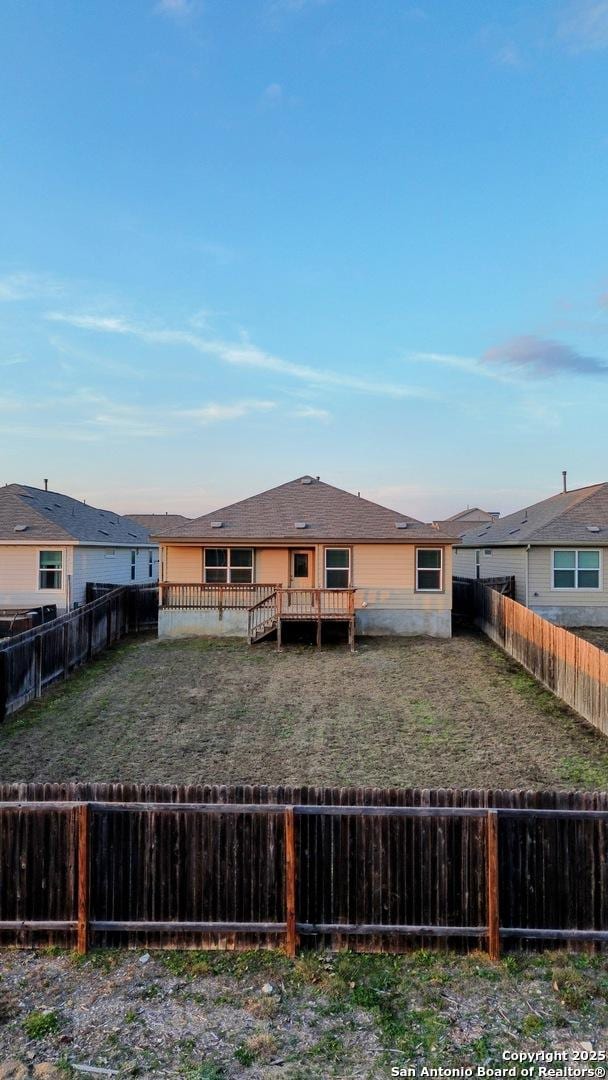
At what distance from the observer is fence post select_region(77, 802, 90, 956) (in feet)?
16.2

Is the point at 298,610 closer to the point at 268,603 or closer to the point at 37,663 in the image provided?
the point at 268,603

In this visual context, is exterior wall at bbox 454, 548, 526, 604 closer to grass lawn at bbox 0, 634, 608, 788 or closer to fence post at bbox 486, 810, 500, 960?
grass lawn at bbox 0, 634, 608, 788

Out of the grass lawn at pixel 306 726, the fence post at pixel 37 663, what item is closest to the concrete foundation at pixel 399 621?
the grass lawn at pixel 306 726

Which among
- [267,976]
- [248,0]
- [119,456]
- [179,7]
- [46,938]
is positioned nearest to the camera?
[267,976]

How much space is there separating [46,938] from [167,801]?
153cm

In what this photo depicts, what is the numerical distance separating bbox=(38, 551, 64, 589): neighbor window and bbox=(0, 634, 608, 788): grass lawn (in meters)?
6.15

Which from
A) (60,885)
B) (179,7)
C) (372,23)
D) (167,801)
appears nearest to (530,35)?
(372,23)

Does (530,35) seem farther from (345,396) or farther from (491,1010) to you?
(491,1010)

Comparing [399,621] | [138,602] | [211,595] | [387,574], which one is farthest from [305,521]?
[138,602]

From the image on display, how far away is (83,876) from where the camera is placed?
4.99m

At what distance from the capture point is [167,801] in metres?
5.20

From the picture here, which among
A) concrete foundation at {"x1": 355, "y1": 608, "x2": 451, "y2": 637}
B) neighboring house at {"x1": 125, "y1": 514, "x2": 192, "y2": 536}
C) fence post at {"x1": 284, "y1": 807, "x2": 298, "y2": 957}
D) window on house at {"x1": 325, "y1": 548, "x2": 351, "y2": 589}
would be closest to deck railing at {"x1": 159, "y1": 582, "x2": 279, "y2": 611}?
window on house at {"x1": 325, "y1": 548, "x2": 351, "y2": 589}

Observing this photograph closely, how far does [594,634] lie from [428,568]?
19.5 ft

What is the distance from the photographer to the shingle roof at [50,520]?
2188cm
